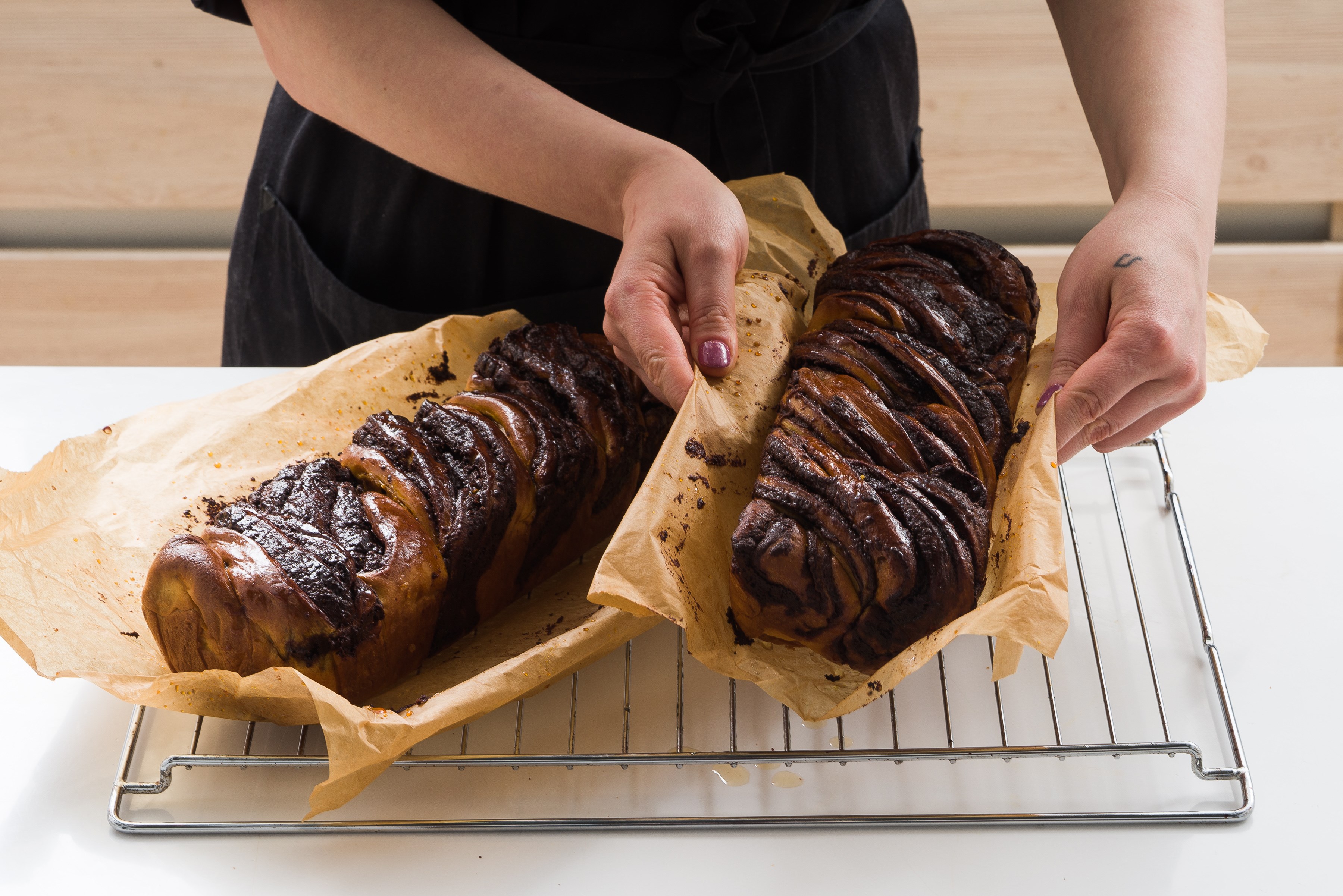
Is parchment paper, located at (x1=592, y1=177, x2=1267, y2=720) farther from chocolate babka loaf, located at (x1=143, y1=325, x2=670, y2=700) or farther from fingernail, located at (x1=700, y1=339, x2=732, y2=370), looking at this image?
chocolate babka loaf, located at (x1=143, y1=325, x2=670, y2=700)

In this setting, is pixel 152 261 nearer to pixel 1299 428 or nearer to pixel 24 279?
pixel 24 279

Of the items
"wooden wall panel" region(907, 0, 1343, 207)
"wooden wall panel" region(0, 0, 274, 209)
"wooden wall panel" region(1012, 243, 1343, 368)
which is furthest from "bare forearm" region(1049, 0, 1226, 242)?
"wooden wall panel" region(0, 0, 274, 209)

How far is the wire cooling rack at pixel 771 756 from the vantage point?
5.61ft

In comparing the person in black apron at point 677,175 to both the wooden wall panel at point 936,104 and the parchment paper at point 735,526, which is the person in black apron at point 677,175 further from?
the wooden wall panel at point 936,104

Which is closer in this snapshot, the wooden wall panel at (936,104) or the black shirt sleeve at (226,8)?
the black shirt sleeve at (226,8)

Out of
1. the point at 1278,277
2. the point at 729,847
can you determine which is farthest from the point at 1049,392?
the point at 1278,277

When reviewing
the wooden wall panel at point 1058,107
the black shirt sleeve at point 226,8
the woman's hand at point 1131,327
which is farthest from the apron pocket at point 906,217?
the wooden wall panel at point 1058,107

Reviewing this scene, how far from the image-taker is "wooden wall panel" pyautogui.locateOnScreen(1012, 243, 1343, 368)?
5.00 m

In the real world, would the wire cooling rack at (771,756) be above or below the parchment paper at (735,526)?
below

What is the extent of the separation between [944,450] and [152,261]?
14.3 ft

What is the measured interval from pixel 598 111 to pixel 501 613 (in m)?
1.15

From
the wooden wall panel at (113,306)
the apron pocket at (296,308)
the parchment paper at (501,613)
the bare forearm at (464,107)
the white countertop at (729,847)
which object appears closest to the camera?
the white countertop at (729,847)

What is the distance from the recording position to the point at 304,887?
1634 millimetres

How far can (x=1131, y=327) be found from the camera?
194cm
